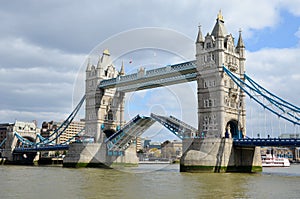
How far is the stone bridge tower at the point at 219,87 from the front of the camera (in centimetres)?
4097

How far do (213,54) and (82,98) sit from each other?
82.4ft

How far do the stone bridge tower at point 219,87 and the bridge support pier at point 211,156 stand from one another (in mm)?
2466

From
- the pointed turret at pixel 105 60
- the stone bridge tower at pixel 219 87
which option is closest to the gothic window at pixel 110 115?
the pointed turret at pixel 105 60

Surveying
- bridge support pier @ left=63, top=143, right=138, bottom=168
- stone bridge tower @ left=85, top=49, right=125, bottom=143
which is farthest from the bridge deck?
stone bridge tower @ left=85, top=49, right=125, bottom=143

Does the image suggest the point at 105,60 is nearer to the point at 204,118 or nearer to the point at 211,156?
the point at 204,118

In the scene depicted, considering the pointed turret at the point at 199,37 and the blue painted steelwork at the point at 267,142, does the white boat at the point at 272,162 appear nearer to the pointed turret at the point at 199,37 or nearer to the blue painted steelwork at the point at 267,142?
the blue painted steelwork at the point at 267,142

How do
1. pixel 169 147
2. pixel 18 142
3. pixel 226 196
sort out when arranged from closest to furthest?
pixel 226 196 < pixel 18 142 < pixel 169 147

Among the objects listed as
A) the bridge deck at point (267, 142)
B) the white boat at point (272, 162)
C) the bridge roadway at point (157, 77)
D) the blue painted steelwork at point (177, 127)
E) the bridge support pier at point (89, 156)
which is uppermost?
the bridge roadway at point (157, 77)

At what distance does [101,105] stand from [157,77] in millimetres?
12387

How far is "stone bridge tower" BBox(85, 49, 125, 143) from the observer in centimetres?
5550

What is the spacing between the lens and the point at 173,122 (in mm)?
44594

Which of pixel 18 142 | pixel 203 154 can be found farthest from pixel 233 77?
pixel 18 142

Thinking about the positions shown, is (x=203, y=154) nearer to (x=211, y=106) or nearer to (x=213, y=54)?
(x=211, y=106)

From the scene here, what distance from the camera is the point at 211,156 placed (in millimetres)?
37250
